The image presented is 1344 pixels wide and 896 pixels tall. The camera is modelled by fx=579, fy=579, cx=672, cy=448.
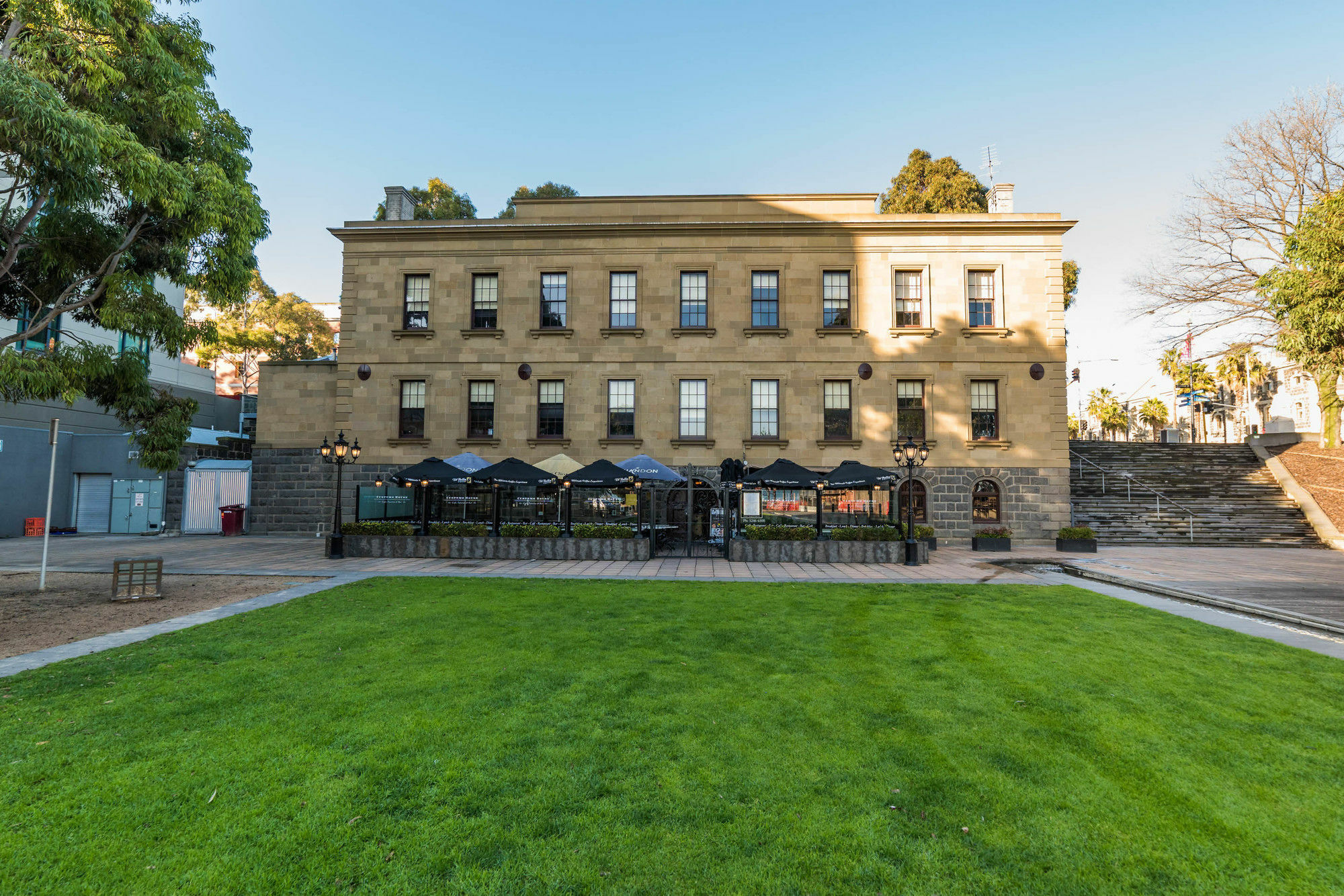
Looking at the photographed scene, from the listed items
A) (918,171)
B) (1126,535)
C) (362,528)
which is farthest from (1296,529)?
(362,528)

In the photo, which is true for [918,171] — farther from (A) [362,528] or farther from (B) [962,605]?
(A) [362,528]

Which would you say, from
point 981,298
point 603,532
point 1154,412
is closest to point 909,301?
point 981,298

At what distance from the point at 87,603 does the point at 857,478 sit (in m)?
18.7

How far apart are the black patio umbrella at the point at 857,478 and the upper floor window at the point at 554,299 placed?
43.8 ft

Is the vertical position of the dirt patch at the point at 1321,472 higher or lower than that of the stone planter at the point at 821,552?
higher

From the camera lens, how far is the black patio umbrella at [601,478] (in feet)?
59.6

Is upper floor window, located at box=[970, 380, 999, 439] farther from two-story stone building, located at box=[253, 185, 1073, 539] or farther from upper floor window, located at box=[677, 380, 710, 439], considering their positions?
upper floor window, located at box=[677, 380, 710, 439]

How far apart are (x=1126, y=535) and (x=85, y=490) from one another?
44.7 metres

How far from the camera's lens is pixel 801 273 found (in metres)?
24.4

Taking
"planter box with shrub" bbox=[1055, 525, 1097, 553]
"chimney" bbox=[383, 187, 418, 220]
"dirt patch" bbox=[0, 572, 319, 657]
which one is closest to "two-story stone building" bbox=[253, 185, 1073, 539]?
"chimney" bbox=[383, 187, 418, 220]

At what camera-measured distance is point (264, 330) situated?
134ft

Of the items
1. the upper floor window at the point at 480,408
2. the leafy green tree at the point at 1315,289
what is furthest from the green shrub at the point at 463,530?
the leafy green tree at the point at 1315,289

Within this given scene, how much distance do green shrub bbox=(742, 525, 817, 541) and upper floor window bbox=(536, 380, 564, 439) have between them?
1016 cm

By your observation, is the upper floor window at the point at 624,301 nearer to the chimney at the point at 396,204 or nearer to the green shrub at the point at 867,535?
the chimney at the point at 396,204
